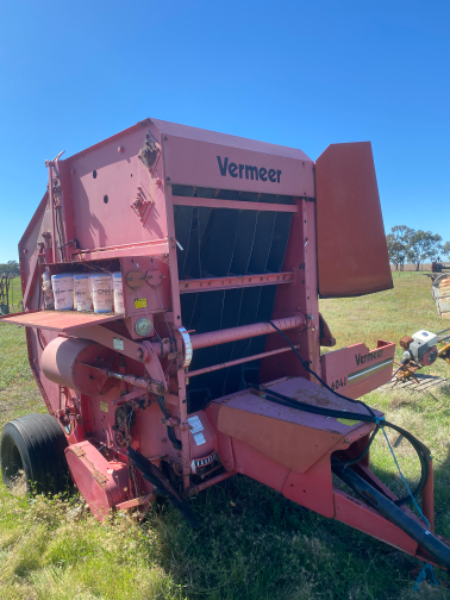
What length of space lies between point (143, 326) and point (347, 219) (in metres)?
2.18

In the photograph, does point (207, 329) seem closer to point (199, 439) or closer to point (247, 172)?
point (199, 439)

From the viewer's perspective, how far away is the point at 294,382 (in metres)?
3.37

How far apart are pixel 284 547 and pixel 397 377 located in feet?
13.4

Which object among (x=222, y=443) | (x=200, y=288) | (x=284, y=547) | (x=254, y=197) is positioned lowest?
(x=284, y=547)

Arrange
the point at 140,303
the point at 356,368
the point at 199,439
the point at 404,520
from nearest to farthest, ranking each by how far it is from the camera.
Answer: the point at 404,520
the point at 140,303
the point at 199,439
the point at 356,368

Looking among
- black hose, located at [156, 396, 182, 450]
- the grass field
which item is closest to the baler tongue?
the grass field

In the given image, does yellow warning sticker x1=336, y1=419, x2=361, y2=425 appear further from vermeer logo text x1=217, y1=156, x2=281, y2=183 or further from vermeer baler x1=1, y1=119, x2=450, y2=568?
vermeer logo text x1=217, y1=156, x2=281, y2=183

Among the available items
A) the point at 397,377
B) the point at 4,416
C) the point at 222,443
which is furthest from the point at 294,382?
the point at 4,416

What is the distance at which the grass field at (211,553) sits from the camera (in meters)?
2.56

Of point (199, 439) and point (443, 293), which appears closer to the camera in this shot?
point (199, 439)

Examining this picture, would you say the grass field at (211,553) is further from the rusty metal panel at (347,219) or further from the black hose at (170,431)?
the rusty metal panel at (347,219)

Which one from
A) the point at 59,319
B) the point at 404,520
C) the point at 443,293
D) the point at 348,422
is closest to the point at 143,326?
the point at 59,319

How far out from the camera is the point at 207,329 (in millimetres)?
3461

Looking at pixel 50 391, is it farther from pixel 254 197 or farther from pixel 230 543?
pixel 254 197
